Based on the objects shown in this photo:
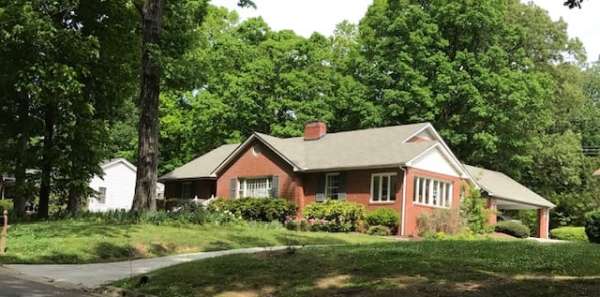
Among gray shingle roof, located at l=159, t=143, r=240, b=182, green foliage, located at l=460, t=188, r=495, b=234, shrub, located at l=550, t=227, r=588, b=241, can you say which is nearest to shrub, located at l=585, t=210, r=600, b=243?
green foliage, located at l=460, t=188, r=495, b=234

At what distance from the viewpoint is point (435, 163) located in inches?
1320

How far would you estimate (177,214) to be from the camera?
81.5 ft

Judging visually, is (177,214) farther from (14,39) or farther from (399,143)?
(399,143)

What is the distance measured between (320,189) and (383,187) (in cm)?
373

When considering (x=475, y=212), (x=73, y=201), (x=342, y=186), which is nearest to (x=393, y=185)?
(x=342, y=186)

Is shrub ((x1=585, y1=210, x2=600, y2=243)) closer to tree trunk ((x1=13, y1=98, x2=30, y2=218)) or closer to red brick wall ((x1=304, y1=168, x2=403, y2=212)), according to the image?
red brick wall ((x1=304, y1=168, x2=403, y2=212))

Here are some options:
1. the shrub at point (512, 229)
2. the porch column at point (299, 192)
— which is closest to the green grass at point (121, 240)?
the porch column at point (299, 192)

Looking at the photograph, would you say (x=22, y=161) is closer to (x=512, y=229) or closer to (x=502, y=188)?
(x=512, y=229)

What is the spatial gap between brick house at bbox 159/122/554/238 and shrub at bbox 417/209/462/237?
385 millimetres

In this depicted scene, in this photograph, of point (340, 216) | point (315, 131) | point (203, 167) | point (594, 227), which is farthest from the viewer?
point (203, 167)

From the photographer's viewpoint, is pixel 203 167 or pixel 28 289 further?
pixel 203 167

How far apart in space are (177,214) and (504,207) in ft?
92.2

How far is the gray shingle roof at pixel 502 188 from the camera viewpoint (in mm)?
39591

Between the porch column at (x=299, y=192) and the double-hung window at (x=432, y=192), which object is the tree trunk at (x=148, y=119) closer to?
the porch column at (x=299, y=192)
